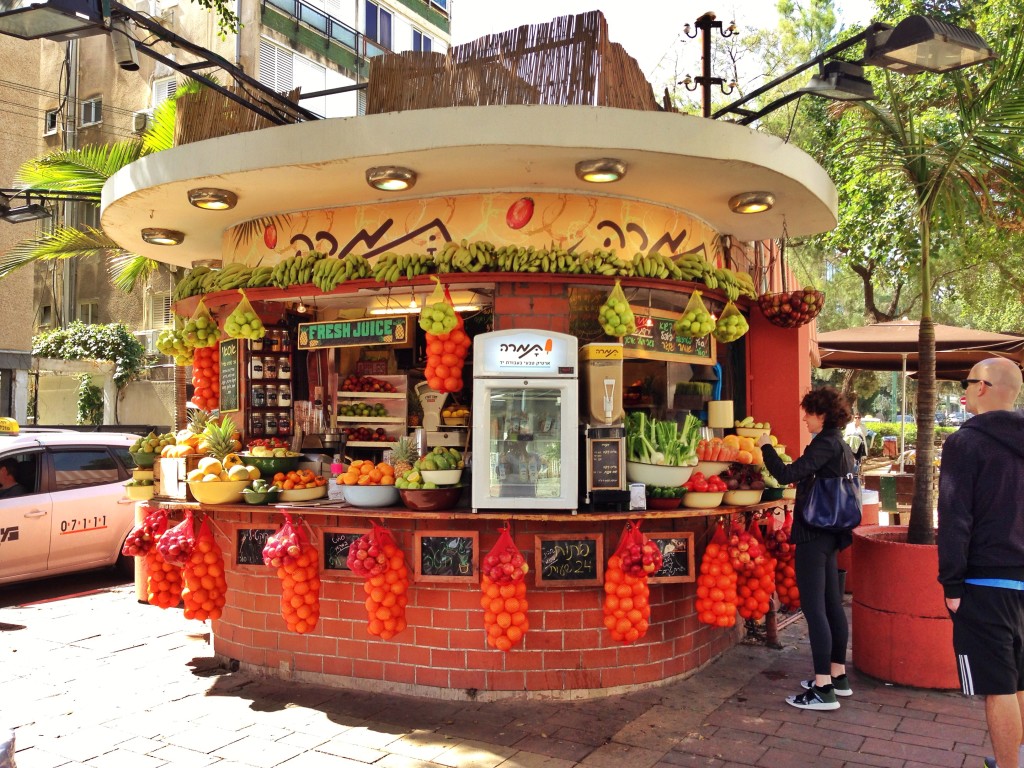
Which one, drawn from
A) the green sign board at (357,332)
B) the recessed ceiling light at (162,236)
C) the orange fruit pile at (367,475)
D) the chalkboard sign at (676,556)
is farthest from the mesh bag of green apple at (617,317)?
the recessed ceiling light at (162,236)

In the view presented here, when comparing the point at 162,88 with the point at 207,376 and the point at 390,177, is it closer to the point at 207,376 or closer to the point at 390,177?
the point at 207,376

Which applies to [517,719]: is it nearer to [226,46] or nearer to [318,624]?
[318,624]

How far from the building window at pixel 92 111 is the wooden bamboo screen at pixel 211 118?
22.5 m

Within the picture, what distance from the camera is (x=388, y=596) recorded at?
5.46 m

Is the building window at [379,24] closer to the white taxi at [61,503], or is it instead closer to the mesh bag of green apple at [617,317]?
the white taxi at [61,503]

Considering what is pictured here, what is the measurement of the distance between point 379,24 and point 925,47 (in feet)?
74.1

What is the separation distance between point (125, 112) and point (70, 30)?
2226 centimetres

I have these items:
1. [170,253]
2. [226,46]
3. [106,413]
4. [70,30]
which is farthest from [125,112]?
[70,30]

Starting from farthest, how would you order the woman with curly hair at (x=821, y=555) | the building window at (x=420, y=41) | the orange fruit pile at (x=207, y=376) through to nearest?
the building window at (x=420, y=41)
the orange fruit pile at (x=207, y=376)
the woman with curly hair at (x=821, y=555)

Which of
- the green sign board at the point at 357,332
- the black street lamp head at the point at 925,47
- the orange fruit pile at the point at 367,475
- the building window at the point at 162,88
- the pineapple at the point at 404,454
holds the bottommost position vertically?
the orange fruit pile at the point at 367,475

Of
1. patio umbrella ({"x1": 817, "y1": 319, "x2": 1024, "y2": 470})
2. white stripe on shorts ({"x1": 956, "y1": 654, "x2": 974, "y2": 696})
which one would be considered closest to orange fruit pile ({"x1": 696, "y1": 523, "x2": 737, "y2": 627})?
white stripe on shorts ({"x1": 956, "y1": 654, "x2": 974, "y2": 696})

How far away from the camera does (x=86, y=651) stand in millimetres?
6980

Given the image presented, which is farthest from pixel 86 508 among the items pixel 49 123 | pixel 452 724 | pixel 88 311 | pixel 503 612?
pixel 49 123

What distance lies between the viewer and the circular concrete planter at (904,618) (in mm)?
5742
